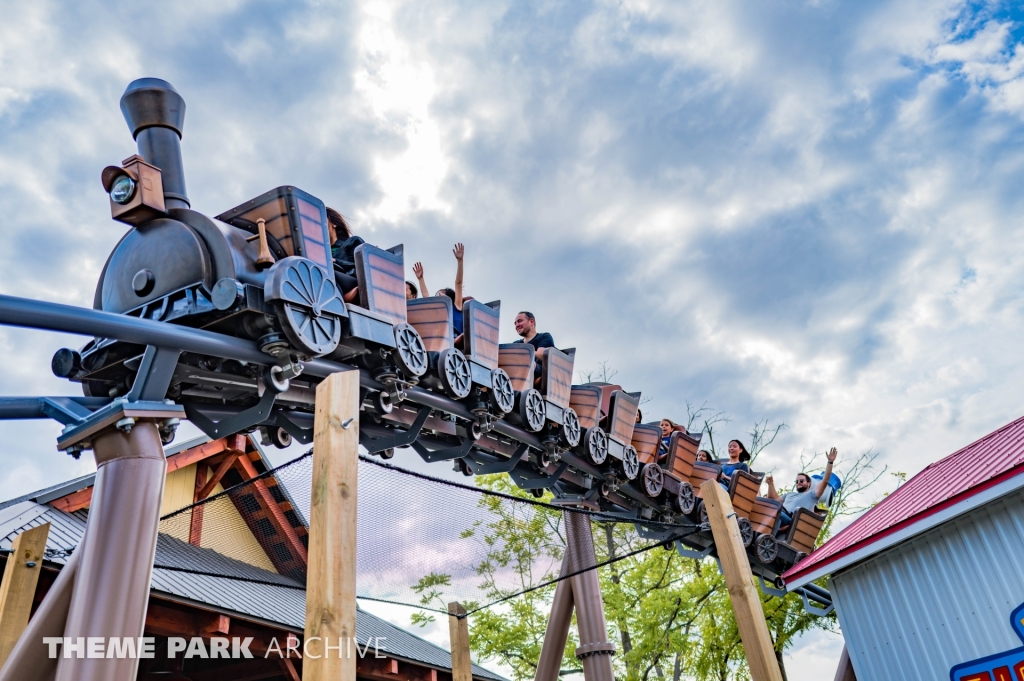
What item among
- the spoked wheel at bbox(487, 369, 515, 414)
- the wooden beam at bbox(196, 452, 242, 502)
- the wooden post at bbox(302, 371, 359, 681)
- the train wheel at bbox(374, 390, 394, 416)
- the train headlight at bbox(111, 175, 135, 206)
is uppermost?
the wooden beam at bbox(196, 452, 242, 502)

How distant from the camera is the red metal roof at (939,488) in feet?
18.9

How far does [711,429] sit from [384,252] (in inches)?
546

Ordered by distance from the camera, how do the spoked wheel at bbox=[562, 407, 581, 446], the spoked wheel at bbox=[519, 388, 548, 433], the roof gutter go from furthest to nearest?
the spoked wheel at bbox=[562, 407, 581, 446] < the spoked wheel at bbox=[519, 388, 548, 433] < the roof gutter

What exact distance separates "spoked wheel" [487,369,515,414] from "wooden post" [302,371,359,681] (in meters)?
2.76

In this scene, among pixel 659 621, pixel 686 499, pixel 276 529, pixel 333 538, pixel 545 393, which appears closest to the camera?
pixel 333 538

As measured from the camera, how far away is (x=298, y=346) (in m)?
4.59

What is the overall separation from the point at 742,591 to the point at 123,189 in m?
4.33

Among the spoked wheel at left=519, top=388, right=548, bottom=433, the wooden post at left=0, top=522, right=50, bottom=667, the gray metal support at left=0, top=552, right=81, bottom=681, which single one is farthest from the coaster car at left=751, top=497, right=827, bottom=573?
the gray metal support at left=0, top=552, right=81, bottom=681

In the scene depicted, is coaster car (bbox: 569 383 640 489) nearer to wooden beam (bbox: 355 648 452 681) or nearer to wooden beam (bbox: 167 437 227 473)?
wooden beam (bbox: 355 648 452 681)

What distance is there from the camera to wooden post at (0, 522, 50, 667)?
4.97 m

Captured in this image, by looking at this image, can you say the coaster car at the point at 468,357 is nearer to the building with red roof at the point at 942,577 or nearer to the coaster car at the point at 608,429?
the coaster car at the point at 608,429

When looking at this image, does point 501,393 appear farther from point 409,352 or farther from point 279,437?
point 279,437

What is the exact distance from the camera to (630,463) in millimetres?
7871

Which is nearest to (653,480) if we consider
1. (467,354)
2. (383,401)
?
(467,354)
